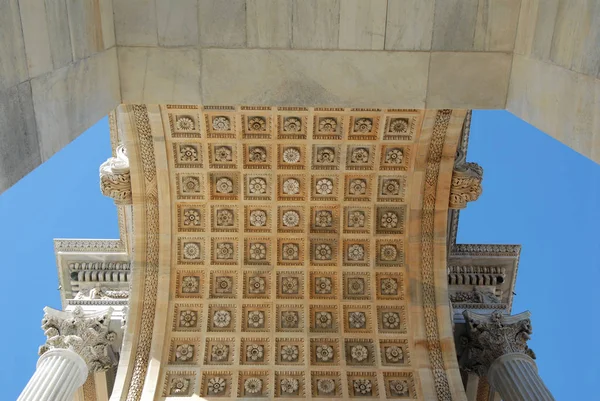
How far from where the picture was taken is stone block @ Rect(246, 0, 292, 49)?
10.6m

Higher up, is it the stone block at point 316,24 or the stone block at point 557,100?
the stone block at point 316,24

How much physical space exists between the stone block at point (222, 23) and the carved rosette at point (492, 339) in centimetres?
1178

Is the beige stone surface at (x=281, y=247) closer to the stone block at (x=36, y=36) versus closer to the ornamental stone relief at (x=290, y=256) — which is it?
the ornamental stone relief at (x=290, y=256)

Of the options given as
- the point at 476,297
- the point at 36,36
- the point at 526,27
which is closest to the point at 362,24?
the point at 526,27

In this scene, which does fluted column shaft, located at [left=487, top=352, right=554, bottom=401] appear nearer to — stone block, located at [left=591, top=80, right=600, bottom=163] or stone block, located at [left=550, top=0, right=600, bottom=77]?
stone block, located at [left=591, top=80, right=600, bottom=163]

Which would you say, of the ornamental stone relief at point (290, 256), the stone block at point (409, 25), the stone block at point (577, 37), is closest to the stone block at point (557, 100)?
the stone block at point (577, 37)

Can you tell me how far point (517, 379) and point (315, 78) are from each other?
1025 cm

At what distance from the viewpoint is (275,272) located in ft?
62.7

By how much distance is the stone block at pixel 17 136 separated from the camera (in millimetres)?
6660

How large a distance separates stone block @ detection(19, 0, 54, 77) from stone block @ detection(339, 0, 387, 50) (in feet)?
16.7

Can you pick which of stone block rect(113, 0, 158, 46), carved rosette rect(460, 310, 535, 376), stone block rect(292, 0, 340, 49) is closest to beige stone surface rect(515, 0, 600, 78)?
stone block rect(292, 0, 340, 49)

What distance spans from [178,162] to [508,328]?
1084 centimetres

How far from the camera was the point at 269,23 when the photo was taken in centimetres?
1071

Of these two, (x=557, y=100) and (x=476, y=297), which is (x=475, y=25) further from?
(x=476, y=297)
